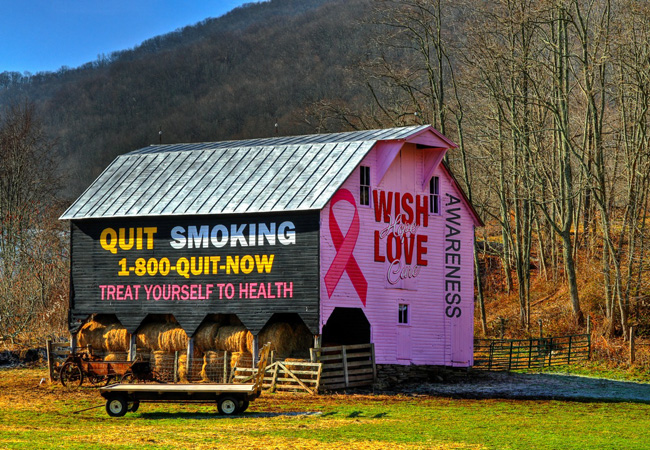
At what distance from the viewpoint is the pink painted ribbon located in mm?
33750

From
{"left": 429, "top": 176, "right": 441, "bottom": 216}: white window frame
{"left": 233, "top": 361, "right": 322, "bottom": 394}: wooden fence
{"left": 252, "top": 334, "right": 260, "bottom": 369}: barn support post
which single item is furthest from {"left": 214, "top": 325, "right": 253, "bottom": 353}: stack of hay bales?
{"left": 429, "top": 176, "right": 441, "bottom": 216}: white window frame

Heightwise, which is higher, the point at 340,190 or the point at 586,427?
the point at 340,190

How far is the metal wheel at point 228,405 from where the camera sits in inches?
1031

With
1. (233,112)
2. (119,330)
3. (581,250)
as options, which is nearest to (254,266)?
(119,330)

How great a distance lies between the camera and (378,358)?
1382 inches

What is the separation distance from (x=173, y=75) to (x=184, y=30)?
24.7 meters

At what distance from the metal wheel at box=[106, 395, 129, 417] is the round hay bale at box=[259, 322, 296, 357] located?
847 centimetres

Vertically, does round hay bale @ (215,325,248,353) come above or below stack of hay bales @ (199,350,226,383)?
above

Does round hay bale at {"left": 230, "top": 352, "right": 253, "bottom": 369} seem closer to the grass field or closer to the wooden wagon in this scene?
the wooden wagon

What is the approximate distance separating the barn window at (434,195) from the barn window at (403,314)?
166 inches

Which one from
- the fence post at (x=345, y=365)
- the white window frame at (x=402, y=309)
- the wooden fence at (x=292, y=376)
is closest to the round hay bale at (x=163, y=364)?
the wooden fence at (x=292, y=376)

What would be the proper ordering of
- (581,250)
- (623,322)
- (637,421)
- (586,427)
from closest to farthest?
(586,427)
(637,421)
(623,322)
(581,250)

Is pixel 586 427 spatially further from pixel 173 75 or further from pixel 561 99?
pixel 173 75

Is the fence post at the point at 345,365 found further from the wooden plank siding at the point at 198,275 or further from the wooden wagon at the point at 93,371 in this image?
the wooden wagon at the point at 93,371
